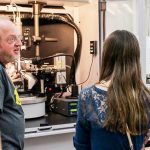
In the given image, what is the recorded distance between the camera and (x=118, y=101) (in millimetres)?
1264

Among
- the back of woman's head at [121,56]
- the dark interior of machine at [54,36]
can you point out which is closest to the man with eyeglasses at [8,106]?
the back of woman's head at [121,56]

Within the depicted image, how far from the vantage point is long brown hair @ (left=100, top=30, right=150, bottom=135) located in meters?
1.26

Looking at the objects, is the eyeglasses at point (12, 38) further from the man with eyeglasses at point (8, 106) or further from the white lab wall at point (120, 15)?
the white lab wall at point (120, 15)

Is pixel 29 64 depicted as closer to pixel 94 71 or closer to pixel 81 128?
pixel 94 71

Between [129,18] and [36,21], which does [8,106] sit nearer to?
[36,21]

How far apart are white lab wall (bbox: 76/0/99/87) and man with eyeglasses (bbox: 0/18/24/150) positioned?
1.07m

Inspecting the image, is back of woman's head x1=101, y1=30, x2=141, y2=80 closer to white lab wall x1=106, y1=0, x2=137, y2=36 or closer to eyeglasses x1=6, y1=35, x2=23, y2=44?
eyeglasses x1=6, y1=35, x2=23, y2=44

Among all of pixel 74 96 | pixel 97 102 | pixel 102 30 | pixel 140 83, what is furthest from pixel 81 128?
pixel 102 30

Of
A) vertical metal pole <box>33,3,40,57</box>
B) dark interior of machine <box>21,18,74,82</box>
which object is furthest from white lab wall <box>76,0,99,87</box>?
vertical metal pole <box>33,3,40,57</box>

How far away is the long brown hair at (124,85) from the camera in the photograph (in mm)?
1262

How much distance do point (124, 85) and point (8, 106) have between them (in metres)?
0.65

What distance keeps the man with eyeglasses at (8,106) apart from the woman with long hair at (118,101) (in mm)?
415

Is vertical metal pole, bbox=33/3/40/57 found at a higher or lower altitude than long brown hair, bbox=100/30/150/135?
higher

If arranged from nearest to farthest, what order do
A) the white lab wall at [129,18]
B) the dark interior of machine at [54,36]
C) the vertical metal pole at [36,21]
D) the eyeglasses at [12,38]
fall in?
the eyeglasses at [12,38] < the white lab wall at [129,18] < the vertical metal pole at [36,21] < the dark interior of machine at [54,36]
